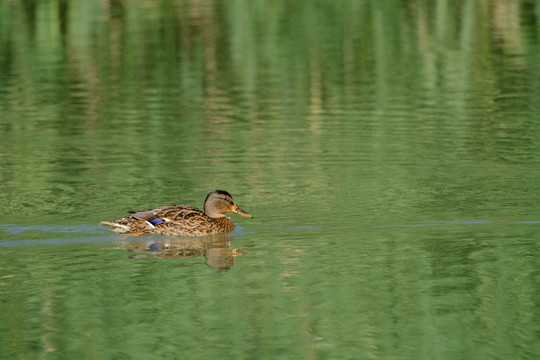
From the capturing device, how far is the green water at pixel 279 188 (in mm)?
9922

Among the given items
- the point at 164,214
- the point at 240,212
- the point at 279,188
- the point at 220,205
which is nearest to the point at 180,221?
the point at 164,214

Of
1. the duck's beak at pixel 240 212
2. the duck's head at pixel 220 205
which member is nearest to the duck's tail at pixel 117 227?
the duck's head at pixel 220 205

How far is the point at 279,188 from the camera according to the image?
1522 cm

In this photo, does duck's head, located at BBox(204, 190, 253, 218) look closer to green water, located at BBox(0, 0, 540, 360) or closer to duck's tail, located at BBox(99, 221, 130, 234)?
green water, located at BBox(0, 0, 540, 360)

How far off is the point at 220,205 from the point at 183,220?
0.46m

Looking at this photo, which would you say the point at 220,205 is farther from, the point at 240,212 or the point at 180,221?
the point at 180,221

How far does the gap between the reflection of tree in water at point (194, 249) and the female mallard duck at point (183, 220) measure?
12 centimetres

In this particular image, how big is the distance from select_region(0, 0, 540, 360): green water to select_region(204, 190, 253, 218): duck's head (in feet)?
0.94

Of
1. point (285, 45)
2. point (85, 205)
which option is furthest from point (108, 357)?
point (285, 45)

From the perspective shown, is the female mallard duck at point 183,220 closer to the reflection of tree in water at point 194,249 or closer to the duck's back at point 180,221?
the duck's back at point 180,221

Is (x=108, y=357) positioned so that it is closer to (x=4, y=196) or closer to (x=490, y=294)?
(x=490, y=294)

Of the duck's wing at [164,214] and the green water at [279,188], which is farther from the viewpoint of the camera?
the duck's wing at [164,214]

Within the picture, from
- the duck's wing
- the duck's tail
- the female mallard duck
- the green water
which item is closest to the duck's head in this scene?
the female mallard duck

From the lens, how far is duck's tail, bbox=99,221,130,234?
1307cm
